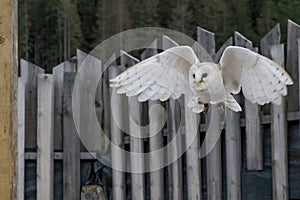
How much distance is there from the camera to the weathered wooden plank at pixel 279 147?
2.17 meters

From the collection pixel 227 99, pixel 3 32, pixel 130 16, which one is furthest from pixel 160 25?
pixel 3 32

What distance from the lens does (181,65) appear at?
208cm

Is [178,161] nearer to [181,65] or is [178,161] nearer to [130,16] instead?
[181,65]

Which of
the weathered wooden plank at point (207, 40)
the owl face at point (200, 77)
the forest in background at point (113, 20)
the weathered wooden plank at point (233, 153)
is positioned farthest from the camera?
the forest in background at point (113, 20)

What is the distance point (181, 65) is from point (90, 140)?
76cm

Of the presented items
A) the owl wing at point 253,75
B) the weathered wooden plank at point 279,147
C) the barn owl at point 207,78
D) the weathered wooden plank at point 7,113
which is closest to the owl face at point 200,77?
the barn owl at point 207,78

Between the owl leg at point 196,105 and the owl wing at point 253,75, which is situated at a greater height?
the owl wing at point 253,75

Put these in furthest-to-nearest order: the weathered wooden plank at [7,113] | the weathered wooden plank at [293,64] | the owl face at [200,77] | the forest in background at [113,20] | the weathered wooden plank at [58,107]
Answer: the forest in background at [113,20], the weathered wooden plank at [58,107], the weathered wooden plank at [293,64], the owl face at [200,77], the weathered wooden plank at [7,113]

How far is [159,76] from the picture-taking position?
2.09m

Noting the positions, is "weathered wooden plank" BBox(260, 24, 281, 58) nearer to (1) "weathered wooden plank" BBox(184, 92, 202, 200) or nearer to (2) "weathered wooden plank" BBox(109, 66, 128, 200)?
(1) "weathered wooden plank" BBox(184, 92, 202, 200)

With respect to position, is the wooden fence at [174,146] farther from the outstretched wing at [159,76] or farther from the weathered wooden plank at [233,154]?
the outstretched wing at [159,76]

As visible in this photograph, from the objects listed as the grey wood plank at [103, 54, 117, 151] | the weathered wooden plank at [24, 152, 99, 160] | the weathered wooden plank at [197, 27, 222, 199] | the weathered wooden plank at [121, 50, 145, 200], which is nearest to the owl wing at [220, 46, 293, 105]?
the weathered wooden plank at [197, 27, 222, 199]

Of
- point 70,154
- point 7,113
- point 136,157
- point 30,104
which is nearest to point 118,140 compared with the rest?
point 136,157

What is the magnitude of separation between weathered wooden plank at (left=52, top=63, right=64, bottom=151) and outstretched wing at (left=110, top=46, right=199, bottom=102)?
63cm
